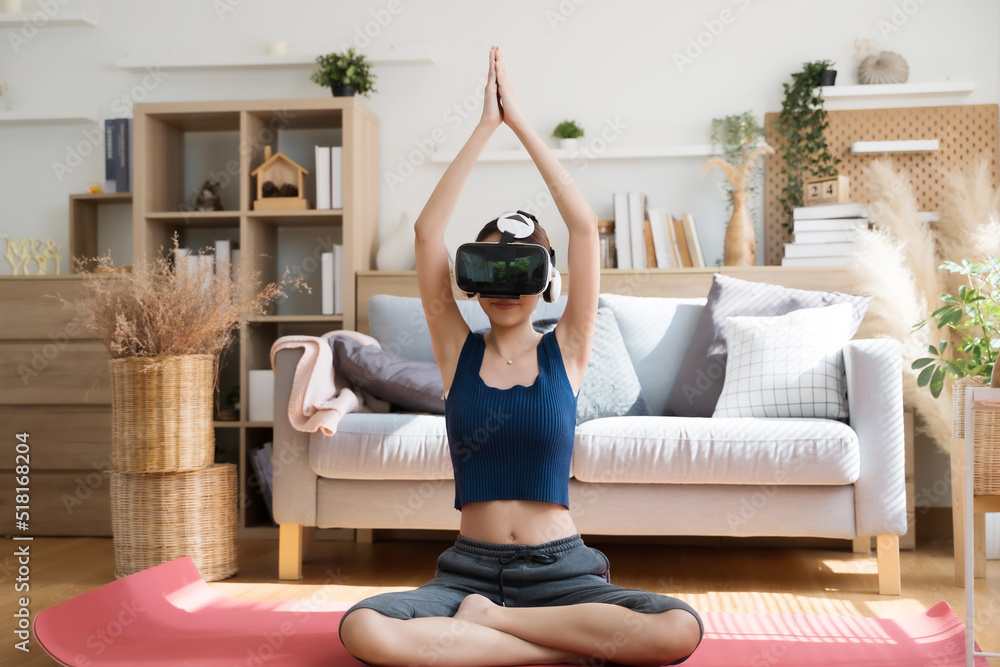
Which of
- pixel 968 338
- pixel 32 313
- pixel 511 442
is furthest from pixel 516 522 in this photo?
pixel 32 313

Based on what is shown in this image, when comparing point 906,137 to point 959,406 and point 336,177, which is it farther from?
point 336,177

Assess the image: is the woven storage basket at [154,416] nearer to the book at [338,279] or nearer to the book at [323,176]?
the book at [338,279]

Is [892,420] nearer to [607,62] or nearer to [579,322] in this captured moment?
[579,322]

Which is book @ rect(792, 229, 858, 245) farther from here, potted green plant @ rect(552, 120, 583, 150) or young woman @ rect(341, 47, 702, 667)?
young woman @ rect(341, 47, 702, 667)

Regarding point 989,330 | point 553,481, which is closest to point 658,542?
point 989,330

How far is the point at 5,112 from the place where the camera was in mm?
3566

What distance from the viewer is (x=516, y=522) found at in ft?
4.66

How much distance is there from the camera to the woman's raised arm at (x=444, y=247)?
4.75 feet

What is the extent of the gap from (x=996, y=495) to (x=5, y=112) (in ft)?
12.5

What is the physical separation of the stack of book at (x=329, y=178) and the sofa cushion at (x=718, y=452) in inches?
58.5

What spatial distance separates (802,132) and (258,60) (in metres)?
2.16

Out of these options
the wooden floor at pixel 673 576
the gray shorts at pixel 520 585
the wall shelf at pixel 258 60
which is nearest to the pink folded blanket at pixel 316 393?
the wooden floor at pixel 673 576

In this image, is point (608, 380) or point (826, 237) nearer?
point (608, 380)

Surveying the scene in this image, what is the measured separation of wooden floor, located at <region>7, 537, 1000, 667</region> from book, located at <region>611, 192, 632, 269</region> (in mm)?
1025
